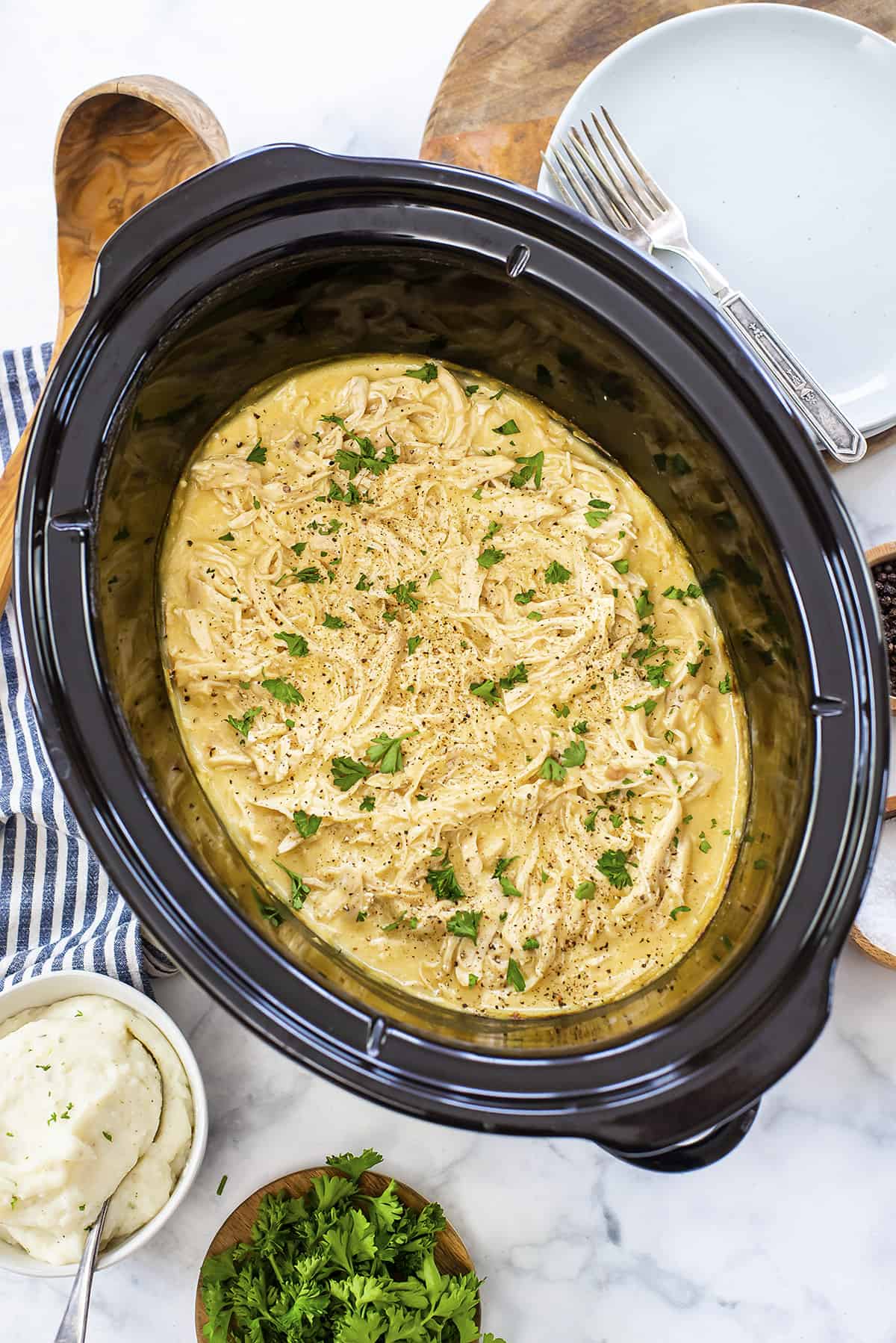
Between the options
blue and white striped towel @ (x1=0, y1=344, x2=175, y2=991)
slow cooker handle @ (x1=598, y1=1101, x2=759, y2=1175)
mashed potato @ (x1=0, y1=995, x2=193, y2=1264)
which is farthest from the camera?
blue and white striped towel @ (x1=0, y1=344, x2=175, y2=991)

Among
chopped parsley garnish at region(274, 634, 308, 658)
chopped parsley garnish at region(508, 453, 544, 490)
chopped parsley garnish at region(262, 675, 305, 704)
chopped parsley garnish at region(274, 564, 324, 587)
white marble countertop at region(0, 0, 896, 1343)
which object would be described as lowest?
white marble countertop at region(0, 0, 896, 1343)

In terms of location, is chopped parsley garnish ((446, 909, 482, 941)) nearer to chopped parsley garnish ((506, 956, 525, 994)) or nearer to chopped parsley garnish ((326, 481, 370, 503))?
chopped parsley garnish ((506, 956, 525, 994))

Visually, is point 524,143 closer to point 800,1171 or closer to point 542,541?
point 542,541

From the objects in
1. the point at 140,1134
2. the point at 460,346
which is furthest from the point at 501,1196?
the point at 460,346

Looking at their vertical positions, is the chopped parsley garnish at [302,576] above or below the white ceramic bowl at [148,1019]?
above

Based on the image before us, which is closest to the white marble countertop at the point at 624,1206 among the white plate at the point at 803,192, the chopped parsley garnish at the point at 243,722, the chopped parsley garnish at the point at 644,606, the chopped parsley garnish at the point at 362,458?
the white plate at the point at 803,192

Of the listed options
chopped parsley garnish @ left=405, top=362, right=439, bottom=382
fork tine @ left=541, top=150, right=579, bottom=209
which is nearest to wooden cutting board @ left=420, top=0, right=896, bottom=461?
fork tine @ left=541, top=150, right=579, bottom=209

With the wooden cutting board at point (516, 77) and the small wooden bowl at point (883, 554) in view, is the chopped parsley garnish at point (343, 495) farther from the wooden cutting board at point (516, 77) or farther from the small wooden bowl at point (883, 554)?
the small wooden bowl at point (883, 554)
